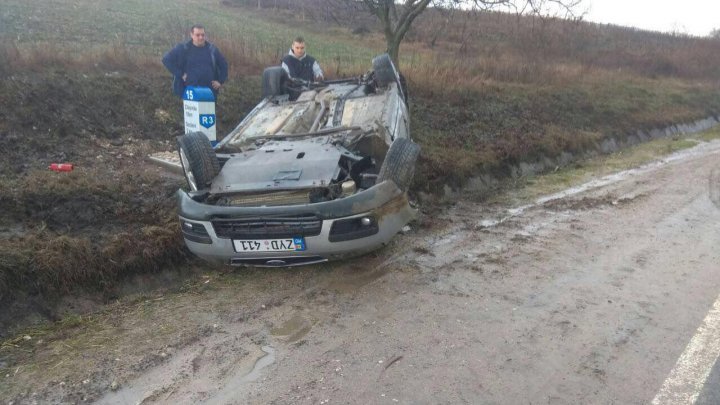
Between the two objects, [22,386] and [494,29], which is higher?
[494,29]

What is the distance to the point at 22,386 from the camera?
3111mm

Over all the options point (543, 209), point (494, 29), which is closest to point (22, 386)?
point (543, 209)

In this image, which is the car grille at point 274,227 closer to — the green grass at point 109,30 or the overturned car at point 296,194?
the overturned car at point 296,194

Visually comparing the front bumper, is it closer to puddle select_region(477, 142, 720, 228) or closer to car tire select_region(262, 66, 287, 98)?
puddle select_region(477, 142, 720, 228)

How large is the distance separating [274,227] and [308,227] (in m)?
0.26

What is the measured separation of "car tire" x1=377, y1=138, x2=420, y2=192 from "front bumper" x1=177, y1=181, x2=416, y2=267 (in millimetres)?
108

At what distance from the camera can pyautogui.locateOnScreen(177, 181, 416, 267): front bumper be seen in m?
4.07

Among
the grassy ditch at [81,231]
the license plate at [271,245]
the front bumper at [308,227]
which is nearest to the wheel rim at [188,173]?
the front bumper at [308,227]

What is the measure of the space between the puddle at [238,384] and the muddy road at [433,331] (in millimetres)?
10

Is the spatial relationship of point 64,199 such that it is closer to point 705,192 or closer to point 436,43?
point 705,192

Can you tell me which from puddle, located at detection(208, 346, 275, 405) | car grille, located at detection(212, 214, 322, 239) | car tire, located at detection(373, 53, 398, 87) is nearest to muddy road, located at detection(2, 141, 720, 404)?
puddle, located at detection(208, 346, 275, 405)

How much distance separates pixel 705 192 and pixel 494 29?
51.5 ft

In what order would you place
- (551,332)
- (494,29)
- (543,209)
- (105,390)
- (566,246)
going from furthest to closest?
(494,29)
(543,209)
(566,246)
(551,332)
(105,390)

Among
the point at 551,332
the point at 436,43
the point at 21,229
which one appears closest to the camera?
the point at 551,332
